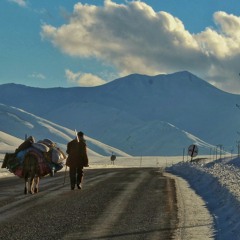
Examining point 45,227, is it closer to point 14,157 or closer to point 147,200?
point 147,200

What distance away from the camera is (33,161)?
730 inches

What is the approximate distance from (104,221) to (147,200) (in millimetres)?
5027

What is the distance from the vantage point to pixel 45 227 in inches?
406

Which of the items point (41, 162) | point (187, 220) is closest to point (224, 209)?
point (187, 220)

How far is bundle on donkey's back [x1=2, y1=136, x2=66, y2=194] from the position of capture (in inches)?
726

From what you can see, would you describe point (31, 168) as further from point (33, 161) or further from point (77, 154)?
point (77, 154)

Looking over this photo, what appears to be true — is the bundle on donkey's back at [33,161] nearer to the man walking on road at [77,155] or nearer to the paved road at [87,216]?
the paved road at [87,216]

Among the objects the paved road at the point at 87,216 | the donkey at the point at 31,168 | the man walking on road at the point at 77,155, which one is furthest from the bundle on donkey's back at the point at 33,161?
the man walking on road at the point at 77,155

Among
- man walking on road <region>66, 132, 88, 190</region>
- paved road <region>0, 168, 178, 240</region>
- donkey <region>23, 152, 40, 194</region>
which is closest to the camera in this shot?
paved road <region>0, 168, 178, 240</region>

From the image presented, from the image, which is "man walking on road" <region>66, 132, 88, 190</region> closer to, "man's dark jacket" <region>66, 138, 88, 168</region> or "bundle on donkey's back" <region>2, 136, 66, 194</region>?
"man's dark jacket" <region>66, 138, 88, 168</region>

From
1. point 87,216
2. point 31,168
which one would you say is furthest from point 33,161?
point 87,216

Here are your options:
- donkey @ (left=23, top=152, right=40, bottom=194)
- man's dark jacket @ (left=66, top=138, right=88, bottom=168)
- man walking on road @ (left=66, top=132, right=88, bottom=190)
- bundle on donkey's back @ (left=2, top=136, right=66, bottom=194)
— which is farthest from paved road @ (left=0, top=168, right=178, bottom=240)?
man's dark jacket @ (left=66, top=138, right=88, bottom=168)

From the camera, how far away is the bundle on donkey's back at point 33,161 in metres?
18.4

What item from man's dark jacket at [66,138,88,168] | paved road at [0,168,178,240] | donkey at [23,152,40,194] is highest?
man's dark jacket at [66,138,88,168]
